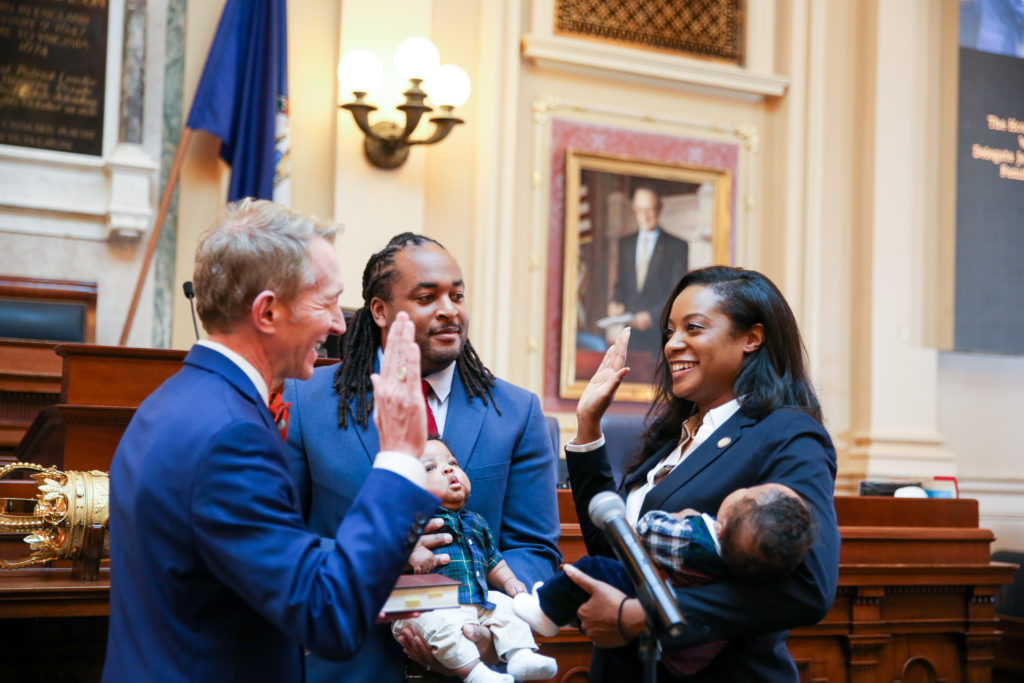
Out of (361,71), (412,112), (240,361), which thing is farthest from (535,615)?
(361,71)

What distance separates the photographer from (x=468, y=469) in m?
2.30

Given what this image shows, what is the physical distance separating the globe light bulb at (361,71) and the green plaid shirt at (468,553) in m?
3.71

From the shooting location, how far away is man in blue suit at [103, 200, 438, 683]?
4.87ft

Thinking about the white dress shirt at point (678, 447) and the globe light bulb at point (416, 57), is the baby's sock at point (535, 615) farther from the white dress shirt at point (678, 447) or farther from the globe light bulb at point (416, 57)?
the globe light bulb at point (416, 57)

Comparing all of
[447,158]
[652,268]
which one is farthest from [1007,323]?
[447,158]

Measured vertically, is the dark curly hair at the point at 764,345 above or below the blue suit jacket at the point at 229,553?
above

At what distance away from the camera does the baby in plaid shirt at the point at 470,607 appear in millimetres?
2074

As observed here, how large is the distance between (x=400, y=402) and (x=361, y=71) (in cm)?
417

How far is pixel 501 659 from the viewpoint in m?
2.21

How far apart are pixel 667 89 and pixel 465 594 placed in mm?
5090

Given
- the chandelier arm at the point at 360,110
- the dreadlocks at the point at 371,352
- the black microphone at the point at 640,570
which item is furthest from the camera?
the chandelier arm at the point at 360,110

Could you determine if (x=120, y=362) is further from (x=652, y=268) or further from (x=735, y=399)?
(x=652, y=268)

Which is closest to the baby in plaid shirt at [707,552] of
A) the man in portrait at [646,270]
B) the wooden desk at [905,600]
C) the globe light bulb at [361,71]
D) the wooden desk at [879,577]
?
the wooden desk at [879,577]

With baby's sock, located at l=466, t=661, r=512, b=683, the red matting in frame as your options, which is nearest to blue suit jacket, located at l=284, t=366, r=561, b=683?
baby's sock, located at l=466, t=661, r=512, b=683
